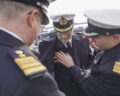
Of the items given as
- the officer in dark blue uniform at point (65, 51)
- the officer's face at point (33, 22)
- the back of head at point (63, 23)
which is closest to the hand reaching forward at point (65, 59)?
the officer in dark blue uniform at point (65, 51)

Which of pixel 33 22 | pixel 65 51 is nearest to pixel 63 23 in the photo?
pixel 65 51

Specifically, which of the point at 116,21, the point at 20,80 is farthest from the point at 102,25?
the point at 20,80

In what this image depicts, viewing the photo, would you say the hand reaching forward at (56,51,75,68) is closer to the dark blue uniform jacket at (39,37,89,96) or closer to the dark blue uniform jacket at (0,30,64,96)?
the dark blue uniform jacket at (39,37,89,96)

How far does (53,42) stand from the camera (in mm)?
2703

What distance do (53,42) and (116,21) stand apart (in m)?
1.29

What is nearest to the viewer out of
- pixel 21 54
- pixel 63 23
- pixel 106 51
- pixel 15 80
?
pixel 15 80

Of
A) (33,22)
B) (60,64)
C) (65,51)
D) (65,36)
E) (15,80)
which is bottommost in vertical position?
(60,64)

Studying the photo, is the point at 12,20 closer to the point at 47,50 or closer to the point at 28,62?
the point at 28,62

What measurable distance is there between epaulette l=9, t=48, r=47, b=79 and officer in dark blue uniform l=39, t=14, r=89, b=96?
1625 mm

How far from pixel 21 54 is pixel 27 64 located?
0.10m

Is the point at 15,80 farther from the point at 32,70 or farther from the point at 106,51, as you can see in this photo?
the point at 106,51

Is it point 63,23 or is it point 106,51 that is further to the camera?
point 63,23

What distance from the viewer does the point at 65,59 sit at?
2.40 m

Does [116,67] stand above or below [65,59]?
above
